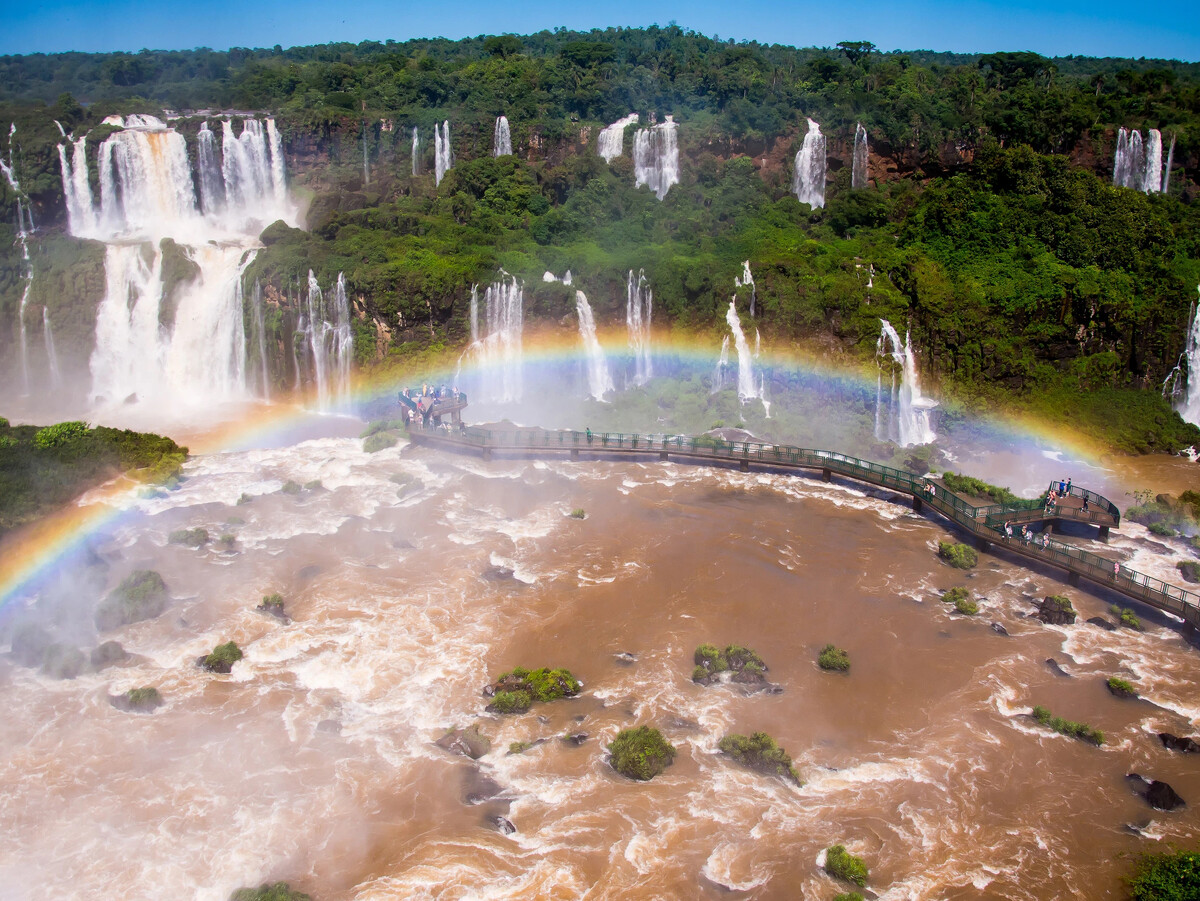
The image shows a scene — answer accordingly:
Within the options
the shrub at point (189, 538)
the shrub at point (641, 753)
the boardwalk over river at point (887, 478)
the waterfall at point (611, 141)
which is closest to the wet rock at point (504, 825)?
the shrub at point (641, 753)

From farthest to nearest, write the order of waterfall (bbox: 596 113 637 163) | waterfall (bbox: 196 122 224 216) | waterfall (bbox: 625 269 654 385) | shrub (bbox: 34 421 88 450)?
1. waterfall (bbox: 596 113 637 163)
2. waterfall (bbox: 196 122 224 216)
3. waterfall (bbox: 625 269 654 385)
4. shrub (bbox: 34 421 88 450)

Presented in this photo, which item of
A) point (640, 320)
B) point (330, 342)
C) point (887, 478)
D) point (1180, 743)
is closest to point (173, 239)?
point (330, 342)

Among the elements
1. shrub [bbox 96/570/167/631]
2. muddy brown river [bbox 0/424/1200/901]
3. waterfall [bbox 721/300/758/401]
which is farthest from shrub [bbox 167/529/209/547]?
waterfall [bbox 721/300/758/401]

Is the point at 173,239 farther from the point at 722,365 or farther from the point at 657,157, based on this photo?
the point at 722,365

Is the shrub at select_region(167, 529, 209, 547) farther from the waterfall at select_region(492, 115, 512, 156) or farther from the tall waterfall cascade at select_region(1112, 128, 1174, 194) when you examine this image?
the tall waterfall cascade at select_region(1112, 128, 1174, 194)

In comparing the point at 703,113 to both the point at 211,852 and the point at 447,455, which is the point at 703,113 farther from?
the point at 211,852
